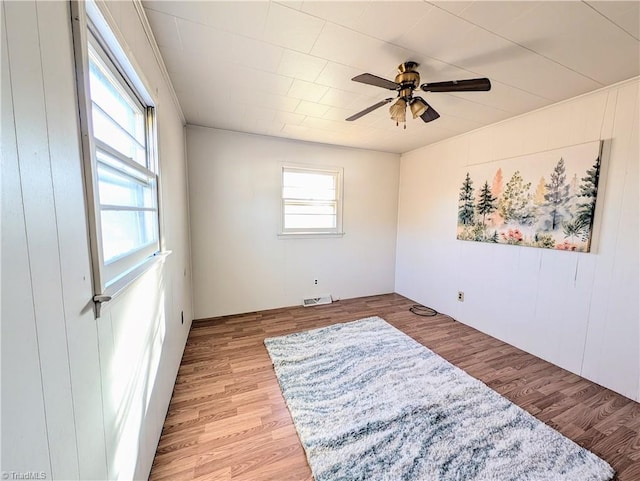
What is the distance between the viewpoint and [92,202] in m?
0.78

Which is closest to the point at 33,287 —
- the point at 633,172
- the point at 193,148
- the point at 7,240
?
the point at 7,240

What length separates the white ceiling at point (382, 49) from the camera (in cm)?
130

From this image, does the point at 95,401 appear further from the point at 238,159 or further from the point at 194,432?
the point at 238,159

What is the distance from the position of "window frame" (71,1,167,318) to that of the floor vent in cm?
255

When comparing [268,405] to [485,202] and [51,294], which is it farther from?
[485,202]

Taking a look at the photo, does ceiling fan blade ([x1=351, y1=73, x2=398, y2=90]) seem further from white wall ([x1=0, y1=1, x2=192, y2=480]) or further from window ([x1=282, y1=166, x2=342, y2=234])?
window ([x1=282, y1=166, x2=342, y2=234])

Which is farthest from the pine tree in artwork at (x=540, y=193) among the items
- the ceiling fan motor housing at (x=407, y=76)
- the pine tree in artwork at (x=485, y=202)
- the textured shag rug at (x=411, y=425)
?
the textured shag rug at (x=411, y=425)

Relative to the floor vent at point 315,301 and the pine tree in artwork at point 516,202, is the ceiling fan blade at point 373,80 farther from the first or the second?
the floor vent at point 315,301

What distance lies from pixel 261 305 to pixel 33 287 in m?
3.19


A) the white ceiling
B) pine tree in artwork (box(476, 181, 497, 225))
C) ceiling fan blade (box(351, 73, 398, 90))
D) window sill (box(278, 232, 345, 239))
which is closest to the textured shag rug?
window sill (box(278, 232, 345, 239))

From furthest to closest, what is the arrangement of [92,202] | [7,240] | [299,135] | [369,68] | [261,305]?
[261,305] < [299,135] < [369,68] < [92,202] < [7,240]

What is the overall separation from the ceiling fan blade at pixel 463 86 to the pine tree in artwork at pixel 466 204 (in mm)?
1729

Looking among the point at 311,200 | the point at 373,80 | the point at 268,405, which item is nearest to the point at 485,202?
the point at 373,80

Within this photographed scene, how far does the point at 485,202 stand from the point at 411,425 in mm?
2519
